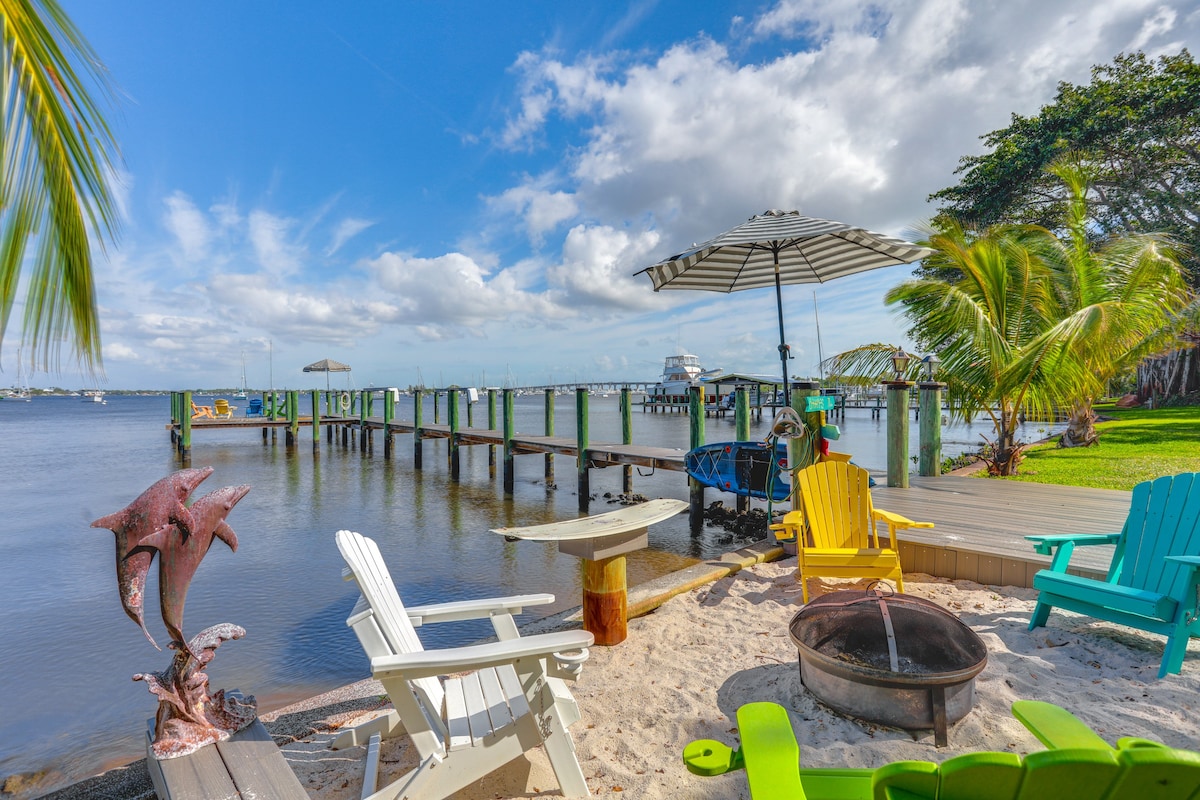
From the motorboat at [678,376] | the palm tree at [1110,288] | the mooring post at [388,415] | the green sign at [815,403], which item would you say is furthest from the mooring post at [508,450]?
the motorboat at [678,376]

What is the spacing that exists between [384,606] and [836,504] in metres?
3.33

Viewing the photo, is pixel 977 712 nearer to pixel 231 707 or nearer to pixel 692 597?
pixel 692 597

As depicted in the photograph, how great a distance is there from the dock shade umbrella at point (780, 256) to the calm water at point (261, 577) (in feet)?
12.1

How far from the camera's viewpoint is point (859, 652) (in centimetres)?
279

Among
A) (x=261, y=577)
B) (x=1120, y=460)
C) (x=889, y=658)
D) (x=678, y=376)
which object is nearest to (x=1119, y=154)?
(x=1120, y=460)

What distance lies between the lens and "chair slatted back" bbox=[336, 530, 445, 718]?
226cm

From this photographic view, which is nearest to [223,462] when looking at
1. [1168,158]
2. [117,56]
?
[117,56]

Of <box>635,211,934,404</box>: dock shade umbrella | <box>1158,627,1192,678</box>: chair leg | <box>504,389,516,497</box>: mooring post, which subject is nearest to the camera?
<box>1158,627,1192,678</box>: chair leg

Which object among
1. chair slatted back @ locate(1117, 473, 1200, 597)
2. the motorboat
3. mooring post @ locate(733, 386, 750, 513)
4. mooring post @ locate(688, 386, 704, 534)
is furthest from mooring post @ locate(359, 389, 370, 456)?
the motorboat

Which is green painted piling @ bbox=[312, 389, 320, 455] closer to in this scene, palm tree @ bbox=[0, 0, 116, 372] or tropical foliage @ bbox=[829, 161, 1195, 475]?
tropical foliage @ bbox=[829, 161, 1195, 475]

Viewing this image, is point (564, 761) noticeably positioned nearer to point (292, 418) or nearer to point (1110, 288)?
point (1110, 288)

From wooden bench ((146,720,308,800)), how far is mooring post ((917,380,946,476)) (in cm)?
748

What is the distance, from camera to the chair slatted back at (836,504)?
432 cm

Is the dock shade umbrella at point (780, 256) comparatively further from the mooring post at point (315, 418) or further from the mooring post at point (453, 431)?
the mooring post at point (315, 418)
